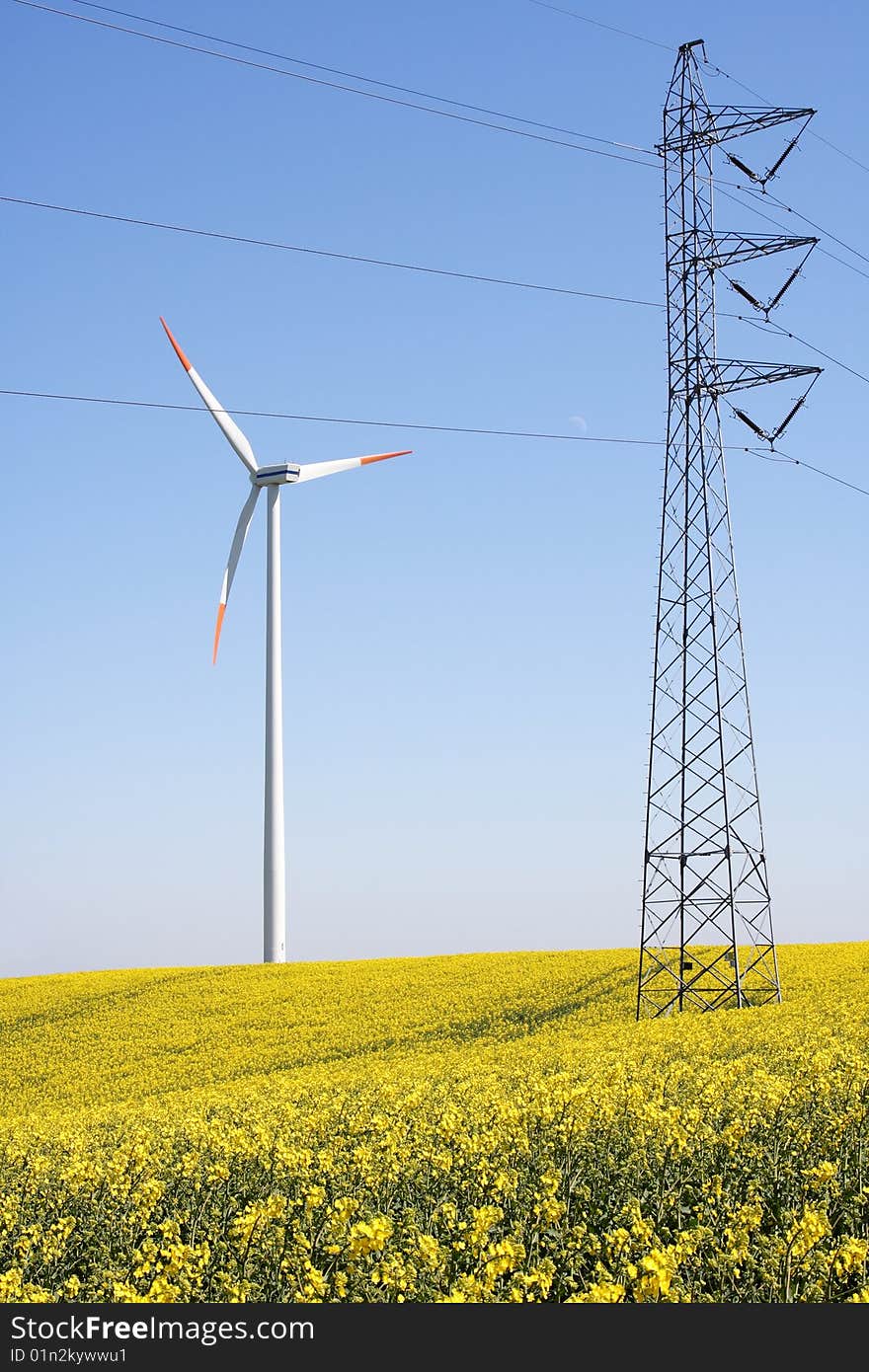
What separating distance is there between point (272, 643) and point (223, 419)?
9.29 m

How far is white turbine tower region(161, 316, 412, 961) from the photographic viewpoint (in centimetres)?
4234

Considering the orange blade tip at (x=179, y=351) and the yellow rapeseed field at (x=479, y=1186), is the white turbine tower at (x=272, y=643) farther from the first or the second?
the yellow rapeseed field at (x=479, y=1186)

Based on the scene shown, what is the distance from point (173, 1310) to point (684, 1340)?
3303 millimetres

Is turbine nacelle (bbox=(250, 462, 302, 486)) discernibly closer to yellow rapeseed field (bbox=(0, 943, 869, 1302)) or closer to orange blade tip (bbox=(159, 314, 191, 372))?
orange blade tip (bbox=(159, 314, 191, 372))

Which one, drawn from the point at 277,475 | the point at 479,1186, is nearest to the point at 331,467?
the point at 277,475

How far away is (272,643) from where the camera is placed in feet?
142

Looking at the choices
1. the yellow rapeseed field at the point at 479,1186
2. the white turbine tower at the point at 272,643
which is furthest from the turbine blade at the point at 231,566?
the yellow rapeseed field at the point at 479,1186

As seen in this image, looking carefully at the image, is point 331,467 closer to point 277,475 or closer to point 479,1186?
point 277,475

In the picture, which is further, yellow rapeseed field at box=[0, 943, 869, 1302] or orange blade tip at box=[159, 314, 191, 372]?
orange blade tip at box=[159, 314, 191, 372]

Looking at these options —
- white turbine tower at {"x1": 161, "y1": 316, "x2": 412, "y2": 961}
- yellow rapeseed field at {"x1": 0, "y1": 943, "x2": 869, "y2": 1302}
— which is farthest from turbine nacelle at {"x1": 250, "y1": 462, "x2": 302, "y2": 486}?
yellow rapeseed field at {"x1": 0, "y1": 943, "x2": 869, "y2": 1302}

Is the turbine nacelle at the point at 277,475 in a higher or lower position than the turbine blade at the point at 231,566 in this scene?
higher

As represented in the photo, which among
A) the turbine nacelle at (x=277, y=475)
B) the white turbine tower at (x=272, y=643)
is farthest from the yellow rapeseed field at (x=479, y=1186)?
the turbine nacelle at (x=277, y=475)

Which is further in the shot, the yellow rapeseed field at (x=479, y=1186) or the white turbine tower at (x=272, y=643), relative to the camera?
the white turbine tower at (x=272, y=643)

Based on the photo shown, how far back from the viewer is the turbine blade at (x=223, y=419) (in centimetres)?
4469
